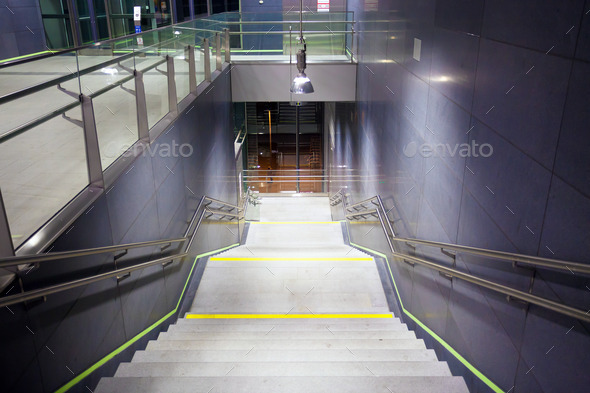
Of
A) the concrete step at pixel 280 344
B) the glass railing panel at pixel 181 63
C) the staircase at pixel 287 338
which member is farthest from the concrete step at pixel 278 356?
the glass railing panel at pixel 181 63

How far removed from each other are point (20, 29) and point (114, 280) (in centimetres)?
790

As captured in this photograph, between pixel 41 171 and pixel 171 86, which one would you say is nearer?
pixel 41 171

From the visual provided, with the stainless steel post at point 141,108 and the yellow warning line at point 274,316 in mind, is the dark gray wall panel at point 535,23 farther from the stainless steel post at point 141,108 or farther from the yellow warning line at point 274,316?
the yellow warning line at point 274,316

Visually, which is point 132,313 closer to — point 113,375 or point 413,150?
point 113,375

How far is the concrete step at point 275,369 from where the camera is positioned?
3.28m

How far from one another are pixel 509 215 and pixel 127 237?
2.68 m

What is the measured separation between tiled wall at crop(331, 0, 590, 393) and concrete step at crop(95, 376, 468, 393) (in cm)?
Result: 37

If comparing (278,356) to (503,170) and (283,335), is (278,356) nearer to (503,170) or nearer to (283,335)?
(283,335)

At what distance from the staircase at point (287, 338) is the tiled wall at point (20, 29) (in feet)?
18.5

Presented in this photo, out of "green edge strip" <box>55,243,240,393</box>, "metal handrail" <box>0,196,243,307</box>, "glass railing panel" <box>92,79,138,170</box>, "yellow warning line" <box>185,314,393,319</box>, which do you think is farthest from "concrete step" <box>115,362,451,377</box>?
"yellow warning line" <box>185,314,393,319</box>

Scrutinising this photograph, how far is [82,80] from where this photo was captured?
9.55 ft

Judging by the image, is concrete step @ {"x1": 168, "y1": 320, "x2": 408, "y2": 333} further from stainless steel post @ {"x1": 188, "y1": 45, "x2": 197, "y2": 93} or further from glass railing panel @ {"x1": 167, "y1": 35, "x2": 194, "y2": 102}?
stainless steel post @ {"x1": 188, "y1": 45, "x2": 197, "y2": 93}

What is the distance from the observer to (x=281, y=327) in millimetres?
4738

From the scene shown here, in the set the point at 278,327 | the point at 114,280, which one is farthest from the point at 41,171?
the point at 278,327
